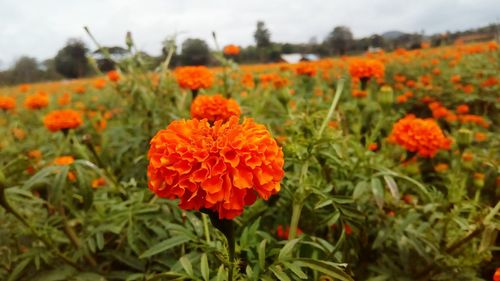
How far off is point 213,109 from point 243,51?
7.09 m

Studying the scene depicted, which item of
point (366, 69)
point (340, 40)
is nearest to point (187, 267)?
point (366, 69)

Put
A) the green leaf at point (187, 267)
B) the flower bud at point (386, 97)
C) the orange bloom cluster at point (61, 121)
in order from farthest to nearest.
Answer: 1. the orange bloom cluster at point (61, 121)
2. the flower bud at point (386, 97)
3. the green leaf at point (187, 267)

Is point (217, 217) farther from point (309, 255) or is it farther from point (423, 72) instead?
point (423, 72)

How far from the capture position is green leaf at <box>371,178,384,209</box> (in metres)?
1.11

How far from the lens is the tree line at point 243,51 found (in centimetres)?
233

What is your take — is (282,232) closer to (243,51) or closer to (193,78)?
(193,78)

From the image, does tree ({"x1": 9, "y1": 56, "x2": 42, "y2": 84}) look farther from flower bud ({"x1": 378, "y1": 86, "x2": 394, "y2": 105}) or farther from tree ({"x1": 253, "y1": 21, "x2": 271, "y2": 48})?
flower bud ({"x1": 378, "y1": 86, "x2": 394, "y2": 105})

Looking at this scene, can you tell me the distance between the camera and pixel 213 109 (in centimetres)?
135

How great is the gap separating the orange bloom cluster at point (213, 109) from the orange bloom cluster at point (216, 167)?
1.95 ft

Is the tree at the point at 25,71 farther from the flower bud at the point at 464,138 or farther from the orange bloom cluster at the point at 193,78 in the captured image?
the flower bud at the point at 464,138

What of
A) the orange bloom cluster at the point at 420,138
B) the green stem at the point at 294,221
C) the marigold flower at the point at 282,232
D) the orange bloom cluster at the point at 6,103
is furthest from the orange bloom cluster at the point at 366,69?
the orange bloom cluster at the point at 6,103

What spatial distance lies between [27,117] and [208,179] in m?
4.43

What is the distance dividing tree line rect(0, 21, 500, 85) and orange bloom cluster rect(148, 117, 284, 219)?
153cm

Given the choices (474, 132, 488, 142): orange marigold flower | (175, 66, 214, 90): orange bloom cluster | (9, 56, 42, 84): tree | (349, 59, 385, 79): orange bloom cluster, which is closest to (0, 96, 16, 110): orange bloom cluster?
(175, 66, 214, 90): orange bloom cluster
